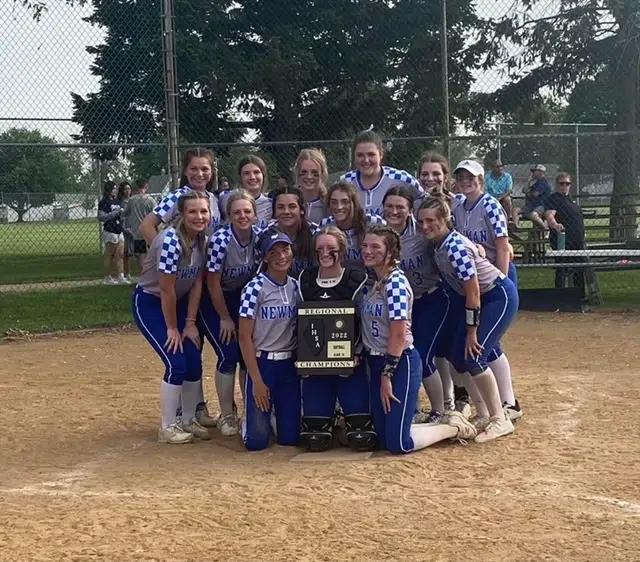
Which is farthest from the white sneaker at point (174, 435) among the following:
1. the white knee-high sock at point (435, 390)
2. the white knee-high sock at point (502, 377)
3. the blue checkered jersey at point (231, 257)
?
the white knee-high sock at point (502, 377)

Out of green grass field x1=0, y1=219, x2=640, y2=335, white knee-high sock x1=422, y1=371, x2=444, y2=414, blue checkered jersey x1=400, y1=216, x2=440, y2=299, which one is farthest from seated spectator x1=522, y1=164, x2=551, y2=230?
blue checkered jersey x1=400, y1=216, x2=440, y2=299

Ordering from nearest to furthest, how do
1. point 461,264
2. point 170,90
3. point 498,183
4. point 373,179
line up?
point 461,264 < point 373,179 < point 170,90 < point 498,183

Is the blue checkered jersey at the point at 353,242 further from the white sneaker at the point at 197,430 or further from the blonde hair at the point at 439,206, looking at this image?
the white sneaker at the point at 197,430

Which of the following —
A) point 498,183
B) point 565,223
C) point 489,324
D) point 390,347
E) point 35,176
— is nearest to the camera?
point 390,347

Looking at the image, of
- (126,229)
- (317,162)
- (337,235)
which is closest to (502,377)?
(337,235)

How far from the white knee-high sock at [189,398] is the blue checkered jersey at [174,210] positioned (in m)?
0.97

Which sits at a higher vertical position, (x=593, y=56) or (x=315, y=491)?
(x=593, y=56)

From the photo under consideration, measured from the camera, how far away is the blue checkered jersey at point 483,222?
17.6 ft

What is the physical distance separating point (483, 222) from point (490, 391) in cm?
100

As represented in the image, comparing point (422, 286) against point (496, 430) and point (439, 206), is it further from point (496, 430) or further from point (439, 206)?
point (496, 430)

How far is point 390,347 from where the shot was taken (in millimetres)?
4836

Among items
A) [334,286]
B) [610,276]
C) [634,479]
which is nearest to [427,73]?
[610,276]

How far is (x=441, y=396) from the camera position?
5.57m

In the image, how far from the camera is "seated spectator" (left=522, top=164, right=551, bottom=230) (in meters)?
11.3
